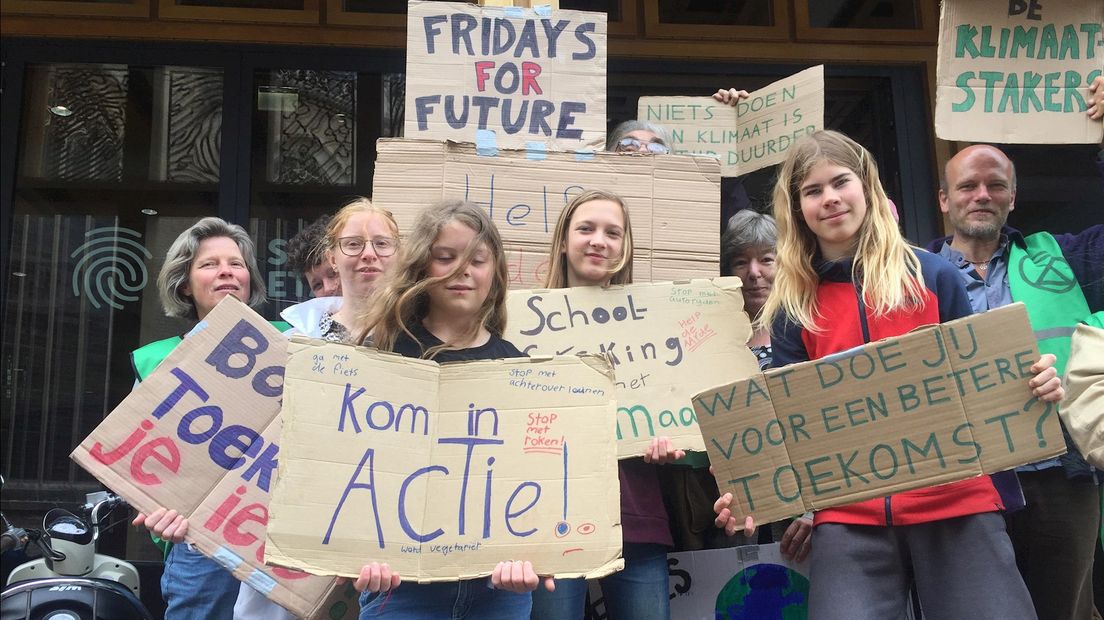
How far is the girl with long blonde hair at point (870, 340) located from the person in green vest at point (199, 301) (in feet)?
4.80

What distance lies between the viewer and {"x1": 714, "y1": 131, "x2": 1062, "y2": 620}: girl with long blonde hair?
2330 mm

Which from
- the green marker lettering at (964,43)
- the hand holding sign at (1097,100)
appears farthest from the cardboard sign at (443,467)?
the hand holding sign at (1097,100)

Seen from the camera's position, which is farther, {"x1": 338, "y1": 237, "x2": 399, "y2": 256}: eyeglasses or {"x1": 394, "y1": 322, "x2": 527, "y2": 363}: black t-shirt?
{"x1": 338, "y1": 237, "x2": 399, "y2": 256}: eyeglasses

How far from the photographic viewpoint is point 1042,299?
3.23m

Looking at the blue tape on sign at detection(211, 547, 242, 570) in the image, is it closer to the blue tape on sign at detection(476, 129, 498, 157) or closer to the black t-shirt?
the black t-shirt

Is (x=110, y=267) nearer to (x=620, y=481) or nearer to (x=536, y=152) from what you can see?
(x=536, y=152)

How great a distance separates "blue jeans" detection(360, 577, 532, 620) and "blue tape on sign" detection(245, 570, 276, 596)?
0.30 m

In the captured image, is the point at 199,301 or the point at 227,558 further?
the point at 199,301

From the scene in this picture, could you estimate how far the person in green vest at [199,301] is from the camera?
288cm

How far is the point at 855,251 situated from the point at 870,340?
0.86 ft

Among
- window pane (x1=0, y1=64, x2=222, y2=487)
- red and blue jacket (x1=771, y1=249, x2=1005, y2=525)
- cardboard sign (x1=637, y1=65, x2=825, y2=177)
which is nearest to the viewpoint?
red and blue jacket (x1=771, y1=249, x2=1005, y2=525)

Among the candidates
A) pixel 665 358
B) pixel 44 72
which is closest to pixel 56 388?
pixel 44 72

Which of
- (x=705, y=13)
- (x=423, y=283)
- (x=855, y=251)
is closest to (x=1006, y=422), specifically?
(x=855, y=251)

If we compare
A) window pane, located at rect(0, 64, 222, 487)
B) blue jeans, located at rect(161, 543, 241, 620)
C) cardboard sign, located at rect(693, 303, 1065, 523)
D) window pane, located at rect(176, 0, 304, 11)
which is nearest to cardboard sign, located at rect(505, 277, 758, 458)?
cardboard sign, located at rect(693, 303, 1065, 523)
